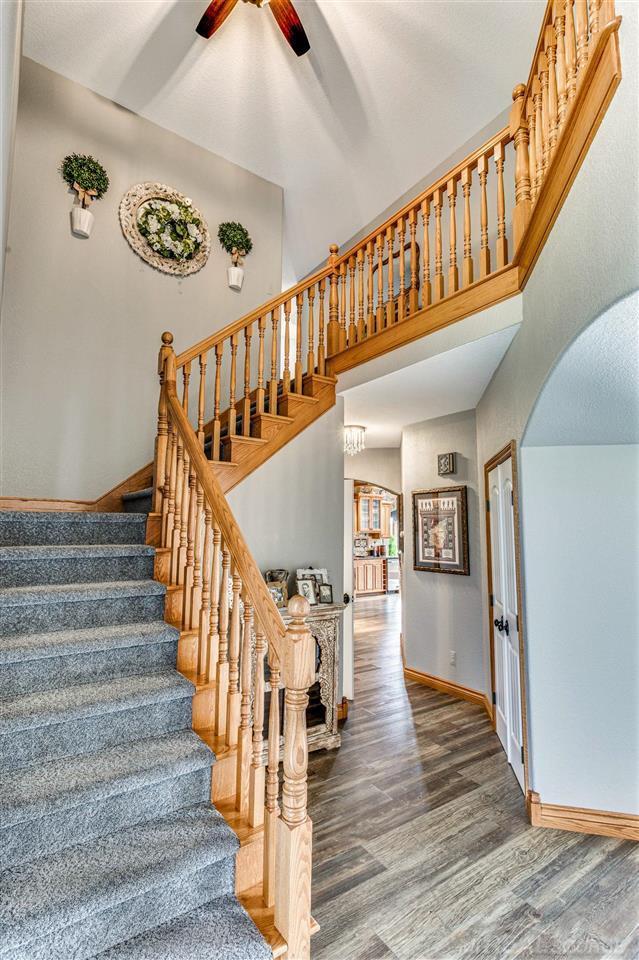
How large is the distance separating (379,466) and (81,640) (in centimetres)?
474

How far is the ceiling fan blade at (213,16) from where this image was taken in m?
3.16

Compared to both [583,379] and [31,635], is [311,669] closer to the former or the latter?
[31,635]

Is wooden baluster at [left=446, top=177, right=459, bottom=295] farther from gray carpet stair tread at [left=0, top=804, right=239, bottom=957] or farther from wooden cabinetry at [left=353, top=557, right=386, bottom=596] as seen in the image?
wooden cabinetry at [left=353, top=557, right=386, bottom=596]

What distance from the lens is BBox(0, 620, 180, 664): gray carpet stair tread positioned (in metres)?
1.98

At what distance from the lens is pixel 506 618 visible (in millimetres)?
3301

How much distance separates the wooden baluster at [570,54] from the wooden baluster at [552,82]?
0.66 feet

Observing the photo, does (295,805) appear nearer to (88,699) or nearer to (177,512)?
(88,699)

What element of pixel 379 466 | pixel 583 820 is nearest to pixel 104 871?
pixel 583 820

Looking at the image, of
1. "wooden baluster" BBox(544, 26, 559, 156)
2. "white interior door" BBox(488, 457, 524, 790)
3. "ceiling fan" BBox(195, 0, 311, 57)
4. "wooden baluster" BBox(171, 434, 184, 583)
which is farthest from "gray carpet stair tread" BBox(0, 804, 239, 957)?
"ceiling fan" BBox(195, 0, 311, 57)

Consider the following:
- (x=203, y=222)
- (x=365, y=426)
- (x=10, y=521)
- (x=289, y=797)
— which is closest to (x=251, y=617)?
(x=289, y=797)

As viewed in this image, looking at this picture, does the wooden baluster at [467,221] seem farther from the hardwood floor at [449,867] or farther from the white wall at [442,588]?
the hardwood floor at [449,867]

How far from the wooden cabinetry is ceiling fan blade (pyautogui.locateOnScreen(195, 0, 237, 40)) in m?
9.22

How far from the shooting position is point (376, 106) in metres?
4.31

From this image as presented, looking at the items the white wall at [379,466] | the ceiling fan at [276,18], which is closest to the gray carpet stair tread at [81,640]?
the ceiling fan at [276,18]
